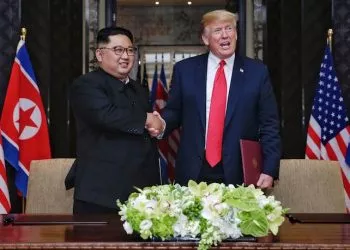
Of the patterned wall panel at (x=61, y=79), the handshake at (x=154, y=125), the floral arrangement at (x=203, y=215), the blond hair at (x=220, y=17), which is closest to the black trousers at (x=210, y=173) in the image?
the handshake at (x=154, y=125)

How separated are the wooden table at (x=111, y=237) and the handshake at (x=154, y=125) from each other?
708mm

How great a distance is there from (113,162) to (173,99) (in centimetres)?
55

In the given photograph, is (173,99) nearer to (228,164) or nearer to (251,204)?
(228,164)

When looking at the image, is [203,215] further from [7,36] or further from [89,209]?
[7,36]

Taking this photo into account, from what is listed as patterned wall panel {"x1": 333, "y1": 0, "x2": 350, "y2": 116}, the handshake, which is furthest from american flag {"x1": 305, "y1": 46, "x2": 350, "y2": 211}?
the handshake

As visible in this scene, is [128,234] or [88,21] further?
[88,21]

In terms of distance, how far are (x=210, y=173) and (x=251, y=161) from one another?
0.22 metres

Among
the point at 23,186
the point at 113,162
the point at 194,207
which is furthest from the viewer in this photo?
the point at 23,186

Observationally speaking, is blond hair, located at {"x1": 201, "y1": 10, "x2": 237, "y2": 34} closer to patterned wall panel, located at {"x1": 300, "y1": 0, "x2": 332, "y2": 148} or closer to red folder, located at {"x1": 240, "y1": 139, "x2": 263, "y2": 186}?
red folder, located at {"x1": 240, "y1": 139, "x2": 263, "y2": 186}

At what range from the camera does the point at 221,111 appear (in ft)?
10.4

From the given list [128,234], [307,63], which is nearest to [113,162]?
[128,234]

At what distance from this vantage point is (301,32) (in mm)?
5945

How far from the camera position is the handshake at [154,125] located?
298 centimetres

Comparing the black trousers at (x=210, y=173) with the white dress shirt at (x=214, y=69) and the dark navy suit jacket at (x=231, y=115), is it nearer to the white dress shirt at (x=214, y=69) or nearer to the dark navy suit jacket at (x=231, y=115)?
the dark navy suit jacket at (x=231, y=115)
